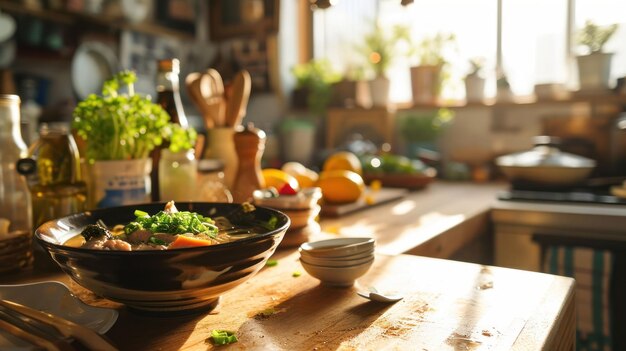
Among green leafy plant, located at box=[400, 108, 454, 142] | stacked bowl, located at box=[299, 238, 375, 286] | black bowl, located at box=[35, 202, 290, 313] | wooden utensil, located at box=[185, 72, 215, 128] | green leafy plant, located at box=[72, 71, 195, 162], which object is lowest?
stacked bowl, located at box=[299, 238, 375, 286]

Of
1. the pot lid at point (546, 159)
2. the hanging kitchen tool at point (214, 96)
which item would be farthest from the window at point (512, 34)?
the hanging kitchen tool at point (214, 96)

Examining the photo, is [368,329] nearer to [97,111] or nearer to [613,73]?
[97,111]

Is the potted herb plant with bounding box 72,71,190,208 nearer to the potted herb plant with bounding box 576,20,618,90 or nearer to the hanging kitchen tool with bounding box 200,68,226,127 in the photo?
the hanging kitchen tool with bounding box 200,68,226,127

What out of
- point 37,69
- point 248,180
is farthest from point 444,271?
point 37,69

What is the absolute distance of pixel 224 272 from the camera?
1.76ft

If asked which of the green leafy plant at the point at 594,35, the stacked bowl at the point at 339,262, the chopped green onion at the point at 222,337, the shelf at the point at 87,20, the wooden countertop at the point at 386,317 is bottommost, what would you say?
the wooden countertop at the point at 386,317

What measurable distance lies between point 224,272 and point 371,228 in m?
0.71

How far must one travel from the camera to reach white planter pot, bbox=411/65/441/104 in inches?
101

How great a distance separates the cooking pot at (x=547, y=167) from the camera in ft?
5.59

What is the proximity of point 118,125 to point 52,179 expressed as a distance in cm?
15

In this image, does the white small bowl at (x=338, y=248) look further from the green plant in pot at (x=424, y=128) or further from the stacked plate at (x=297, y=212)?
the green plant in pot at (x=424, y=128)

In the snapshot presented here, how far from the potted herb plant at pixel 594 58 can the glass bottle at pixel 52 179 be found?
2052mm

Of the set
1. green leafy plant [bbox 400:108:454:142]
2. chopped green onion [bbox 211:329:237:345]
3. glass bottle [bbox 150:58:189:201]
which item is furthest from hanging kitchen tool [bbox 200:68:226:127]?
green leafy plant [bbox 400:108:454:142]

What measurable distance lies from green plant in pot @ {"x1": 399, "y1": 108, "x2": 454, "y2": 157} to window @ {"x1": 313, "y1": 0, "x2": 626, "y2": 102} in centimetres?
17
